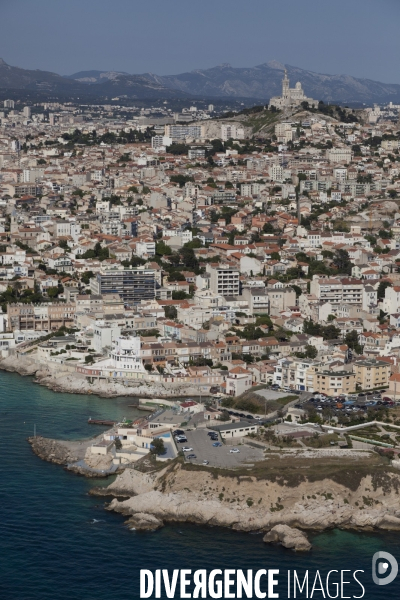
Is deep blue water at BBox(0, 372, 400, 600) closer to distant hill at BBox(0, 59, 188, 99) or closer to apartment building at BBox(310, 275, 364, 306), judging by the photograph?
apartment building at BBox(310, 275, 364, 306)

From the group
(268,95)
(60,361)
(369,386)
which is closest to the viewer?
(369,386)

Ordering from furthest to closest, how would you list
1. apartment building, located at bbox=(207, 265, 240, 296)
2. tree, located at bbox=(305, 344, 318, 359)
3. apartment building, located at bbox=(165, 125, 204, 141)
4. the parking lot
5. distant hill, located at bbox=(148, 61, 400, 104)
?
distant hill, located at bbox=(148, 61, 400, 104) → apartment building, located at bbox=(165, 125, 204, 141) → apartment building, located at bbox=(207, 265, 240, 296) → tree, located at bbox=(305, 344, 318, 359) → the parking lot

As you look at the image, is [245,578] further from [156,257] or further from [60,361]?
[156,257]

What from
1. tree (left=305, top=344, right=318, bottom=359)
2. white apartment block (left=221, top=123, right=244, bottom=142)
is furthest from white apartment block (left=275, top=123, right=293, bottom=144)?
tree (left=305, top=344, right=318, bottom=359)

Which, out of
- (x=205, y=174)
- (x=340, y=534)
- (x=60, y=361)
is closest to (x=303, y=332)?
(x=60, y=361)

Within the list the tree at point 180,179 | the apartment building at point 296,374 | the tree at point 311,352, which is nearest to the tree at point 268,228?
the tree at point 180,179

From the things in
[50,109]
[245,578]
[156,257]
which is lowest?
Result: [245,578]

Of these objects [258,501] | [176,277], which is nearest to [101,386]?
[258,501]
